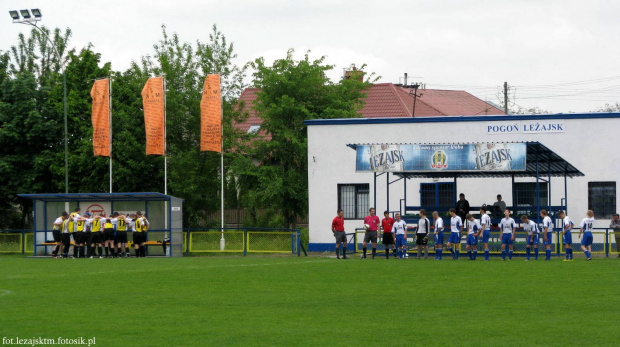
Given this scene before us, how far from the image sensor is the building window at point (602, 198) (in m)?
37.4

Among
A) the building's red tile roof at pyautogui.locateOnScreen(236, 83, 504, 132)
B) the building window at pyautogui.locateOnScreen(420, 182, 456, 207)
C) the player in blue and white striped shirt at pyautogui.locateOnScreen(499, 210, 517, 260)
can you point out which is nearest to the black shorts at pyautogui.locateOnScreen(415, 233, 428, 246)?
the player in blue and white striped shirt at pyautogui.locateOnScreen(499, 210, 517, 260)

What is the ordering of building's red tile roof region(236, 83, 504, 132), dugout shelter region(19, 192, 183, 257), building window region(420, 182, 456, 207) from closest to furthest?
dugout shelter region(19, 192, 183, 257), building window region(420, 182, 456, 207), building's red tile roof region(236, 83, 504, 132)

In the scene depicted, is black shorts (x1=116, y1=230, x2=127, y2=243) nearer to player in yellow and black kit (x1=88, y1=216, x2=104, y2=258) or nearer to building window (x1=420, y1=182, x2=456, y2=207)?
player in yellow and black kit (x1=88, y1=216, x2=104, y2=258)

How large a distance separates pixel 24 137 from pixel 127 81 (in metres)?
6.42

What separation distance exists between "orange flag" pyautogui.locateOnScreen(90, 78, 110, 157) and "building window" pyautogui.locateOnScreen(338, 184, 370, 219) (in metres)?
11.0

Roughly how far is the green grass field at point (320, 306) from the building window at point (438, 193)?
12932 millimetres

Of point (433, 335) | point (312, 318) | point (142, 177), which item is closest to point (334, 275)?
point (312, 318)

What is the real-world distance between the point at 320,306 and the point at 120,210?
23718 millimetres

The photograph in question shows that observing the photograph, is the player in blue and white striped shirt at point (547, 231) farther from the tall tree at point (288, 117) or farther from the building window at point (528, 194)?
the tall tree at point (288, 117)

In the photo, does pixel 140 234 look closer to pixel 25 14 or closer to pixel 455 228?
pixel 455 228

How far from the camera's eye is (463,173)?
35656 mm

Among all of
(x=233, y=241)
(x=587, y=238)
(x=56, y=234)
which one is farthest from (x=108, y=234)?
(x=587, y=238)

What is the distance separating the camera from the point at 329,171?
40.5 meters
